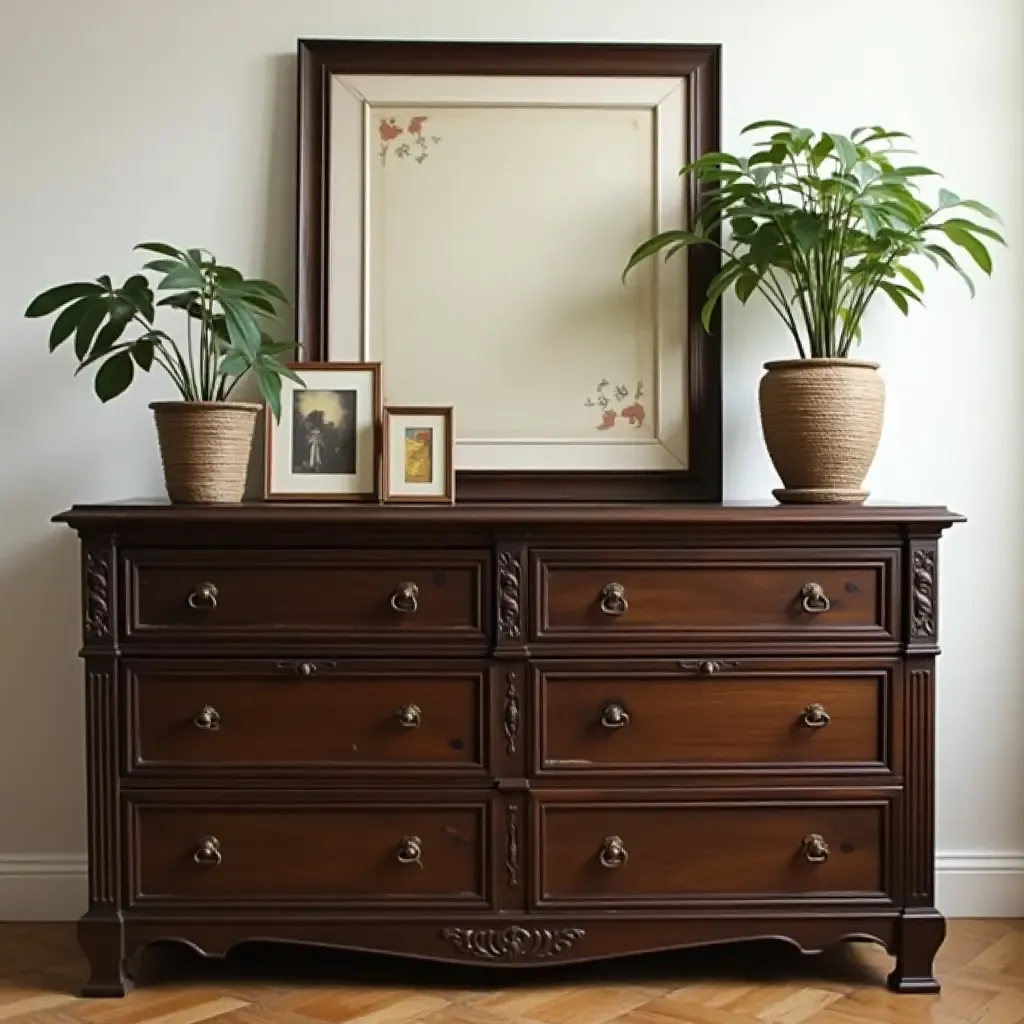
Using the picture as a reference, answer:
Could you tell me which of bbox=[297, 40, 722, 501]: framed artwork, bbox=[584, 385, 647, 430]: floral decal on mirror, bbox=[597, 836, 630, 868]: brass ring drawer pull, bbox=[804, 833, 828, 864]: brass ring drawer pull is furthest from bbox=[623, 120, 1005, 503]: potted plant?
bbox=[597, 836, 630, 868]: brass ring drawer pull

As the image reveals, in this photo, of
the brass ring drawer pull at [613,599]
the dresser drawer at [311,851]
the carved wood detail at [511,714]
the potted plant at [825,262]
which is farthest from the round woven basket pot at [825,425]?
the dresser drawer at [311,851]

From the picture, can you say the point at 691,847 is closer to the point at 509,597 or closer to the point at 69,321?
the point at 509,597

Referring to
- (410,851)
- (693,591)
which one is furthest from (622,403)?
(410,851)

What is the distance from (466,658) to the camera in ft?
7.36

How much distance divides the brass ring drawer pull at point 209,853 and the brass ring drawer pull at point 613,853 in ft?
2.33

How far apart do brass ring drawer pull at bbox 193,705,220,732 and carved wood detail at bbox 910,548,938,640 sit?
129 cm

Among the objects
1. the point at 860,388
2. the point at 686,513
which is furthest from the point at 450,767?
the point at 860,388

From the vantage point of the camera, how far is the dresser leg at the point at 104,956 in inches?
88.4

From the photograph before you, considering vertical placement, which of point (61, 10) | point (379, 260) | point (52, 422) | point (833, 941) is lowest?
point (833, 941)

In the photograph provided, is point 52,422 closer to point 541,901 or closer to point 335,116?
point 335,116

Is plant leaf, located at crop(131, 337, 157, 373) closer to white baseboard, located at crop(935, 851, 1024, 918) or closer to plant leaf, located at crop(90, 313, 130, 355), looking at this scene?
plant leaf, located at crop(90, 313, 130, 355)

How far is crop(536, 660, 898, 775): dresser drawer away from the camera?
2.25 m

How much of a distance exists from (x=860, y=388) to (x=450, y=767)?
1078 millimetres

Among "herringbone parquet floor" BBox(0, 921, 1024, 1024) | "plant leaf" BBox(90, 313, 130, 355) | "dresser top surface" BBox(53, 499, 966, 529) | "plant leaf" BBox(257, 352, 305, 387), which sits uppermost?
"plant leaf" BBox(90, 313, 130, 355)
